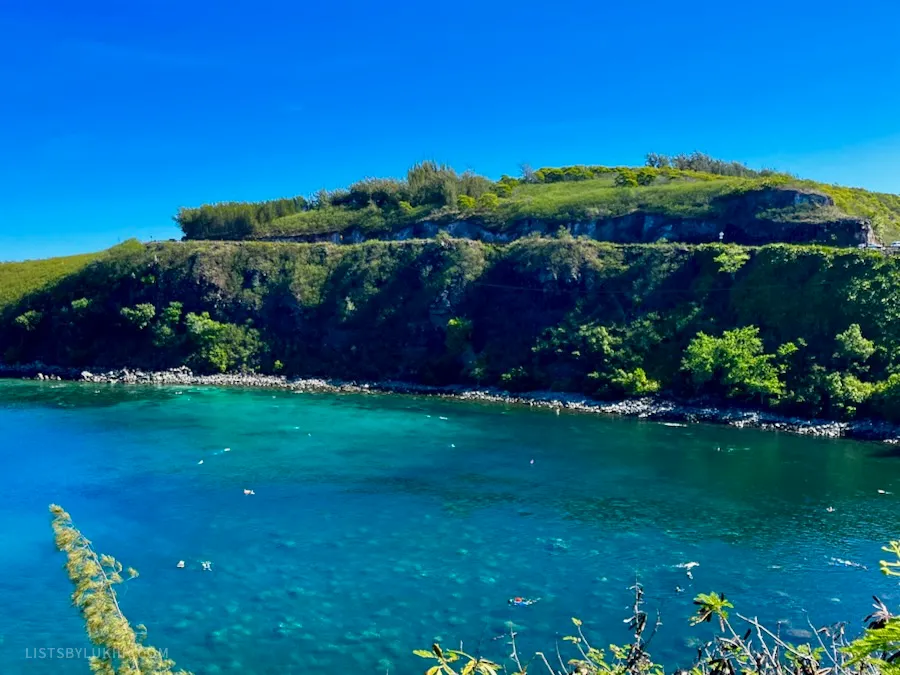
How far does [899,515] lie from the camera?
3462 cm

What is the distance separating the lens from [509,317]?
247 feet

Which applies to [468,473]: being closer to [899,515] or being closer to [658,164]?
[899,515]

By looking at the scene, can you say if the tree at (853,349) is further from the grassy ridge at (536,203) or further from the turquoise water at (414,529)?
the grassy ridge at (536,203)

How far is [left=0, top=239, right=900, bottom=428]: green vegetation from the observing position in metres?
58.4

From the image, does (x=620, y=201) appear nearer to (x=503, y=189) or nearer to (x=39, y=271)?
(x=503, y=189)

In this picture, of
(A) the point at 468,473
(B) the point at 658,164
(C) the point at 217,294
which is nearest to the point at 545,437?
(A) the point at 468,473

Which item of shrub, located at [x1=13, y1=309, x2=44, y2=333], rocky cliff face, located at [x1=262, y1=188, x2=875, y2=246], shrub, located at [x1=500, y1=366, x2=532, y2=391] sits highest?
rocky cliff face, located at [x1=262, y1=188, x2=875, y2=246]

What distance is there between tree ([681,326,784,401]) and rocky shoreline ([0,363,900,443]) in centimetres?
192

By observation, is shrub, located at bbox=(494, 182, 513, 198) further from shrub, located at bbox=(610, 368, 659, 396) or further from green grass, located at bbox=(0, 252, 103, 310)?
green grass, located at bbox=(0, 252, 103, 310)

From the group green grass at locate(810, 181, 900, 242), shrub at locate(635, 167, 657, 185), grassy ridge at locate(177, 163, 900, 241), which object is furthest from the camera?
shrub at locate(635, 167, 657, 185)

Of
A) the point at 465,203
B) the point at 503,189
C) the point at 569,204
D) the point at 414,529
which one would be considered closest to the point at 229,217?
the point at 465,203

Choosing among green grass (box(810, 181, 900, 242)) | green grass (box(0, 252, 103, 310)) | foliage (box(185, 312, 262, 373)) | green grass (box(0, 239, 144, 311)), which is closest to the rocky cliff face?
green grass (box(810, 181, 900, 242))

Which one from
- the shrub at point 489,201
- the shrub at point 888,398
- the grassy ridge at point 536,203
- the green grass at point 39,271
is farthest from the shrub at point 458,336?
the green grass at point 39,271

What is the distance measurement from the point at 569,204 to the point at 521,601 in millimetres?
68450
